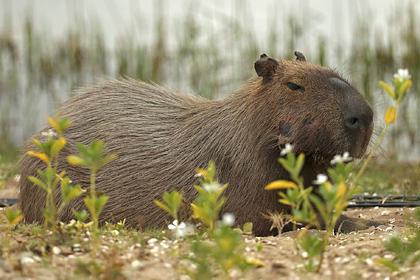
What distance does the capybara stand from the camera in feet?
16.0

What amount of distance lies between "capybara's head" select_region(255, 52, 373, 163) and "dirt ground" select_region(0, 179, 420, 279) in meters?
0.91

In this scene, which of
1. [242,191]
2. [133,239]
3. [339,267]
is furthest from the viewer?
[242,191]

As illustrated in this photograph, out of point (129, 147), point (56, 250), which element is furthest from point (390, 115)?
point (129, 147)

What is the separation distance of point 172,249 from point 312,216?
2.28 feet

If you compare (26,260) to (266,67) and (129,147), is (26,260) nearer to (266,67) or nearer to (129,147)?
(129,147)

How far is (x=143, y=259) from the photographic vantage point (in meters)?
3.46

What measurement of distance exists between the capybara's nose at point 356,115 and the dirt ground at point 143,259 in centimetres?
93

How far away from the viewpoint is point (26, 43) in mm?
13086

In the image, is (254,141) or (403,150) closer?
(254,141)

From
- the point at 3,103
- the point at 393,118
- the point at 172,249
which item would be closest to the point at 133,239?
the point at 172,249

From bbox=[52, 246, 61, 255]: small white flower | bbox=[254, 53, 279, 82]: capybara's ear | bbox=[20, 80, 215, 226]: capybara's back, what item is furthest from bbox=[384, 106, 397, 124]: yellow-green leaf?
bbox=[20, 80, 215, 226]: capybara's back

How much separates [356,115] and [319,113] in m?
0.21

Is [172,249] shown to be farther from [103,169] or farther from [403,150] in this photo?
[403,150]

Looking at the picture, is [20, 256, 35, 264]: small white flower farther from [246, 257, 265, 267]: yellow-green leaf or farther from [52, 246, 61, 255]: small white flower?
[246, 257, 265, 267]: yellow-green leaf
